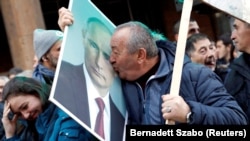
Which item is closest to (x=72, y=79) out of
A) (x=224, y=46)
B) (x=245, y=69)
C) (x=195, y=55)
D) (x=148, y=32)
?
(x=148, y=32)

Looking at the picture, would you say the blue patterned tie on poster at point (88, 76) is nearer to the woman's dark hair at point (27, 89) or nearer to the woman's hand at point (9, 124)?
the woman's dark hair at point (27, 89)

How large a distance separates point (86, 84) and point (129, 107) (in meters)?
0.26

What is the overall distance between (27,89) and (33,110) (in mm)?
111

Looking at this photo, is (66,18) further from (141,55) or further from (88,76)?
(141,55)

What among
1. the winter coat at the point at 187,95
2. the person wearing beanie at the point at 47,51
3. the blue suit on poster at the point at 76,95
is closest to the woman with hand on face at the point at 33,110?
the blue suit on poster at the point at 76,95

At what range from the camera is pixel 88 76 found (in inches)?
A: 97.6

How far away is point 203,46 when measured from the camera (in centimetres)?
416

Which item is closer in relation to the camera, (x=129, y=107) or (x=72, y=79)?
(x=72, y=79)

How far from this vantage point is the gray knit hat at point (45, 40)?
11.4 feet

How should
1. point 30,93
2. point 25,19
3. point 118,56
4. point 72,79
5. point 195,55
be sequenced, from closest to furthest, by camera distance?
point 72,79
point 118,56
point 30,93
point 195,55
point 25,19

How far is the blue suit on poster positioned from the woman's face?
1.47 ft

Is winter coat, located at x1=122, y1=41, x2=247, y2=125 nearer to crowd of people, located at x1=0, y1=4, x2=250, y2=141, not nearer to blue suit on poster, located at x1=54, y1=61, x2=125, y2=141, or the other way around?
crowd of people, located at x1=0, y1=4, x2=250, y2=141

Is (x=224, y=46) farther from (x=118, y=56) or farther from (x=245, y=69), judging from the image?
(x=118, y=56)

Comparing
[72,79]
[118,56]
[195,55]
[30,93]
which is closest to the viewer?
[72,79]
